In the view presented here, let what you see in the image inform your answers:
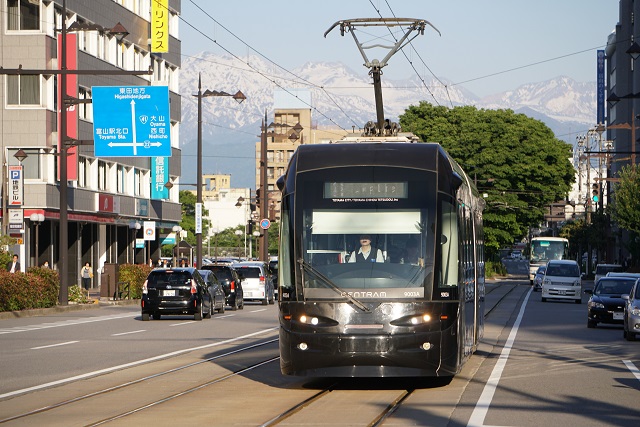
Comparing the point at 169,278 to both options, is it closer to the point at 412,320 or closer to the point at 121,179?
the point at 412,320

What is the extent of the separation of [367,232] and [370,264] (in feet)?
1.46

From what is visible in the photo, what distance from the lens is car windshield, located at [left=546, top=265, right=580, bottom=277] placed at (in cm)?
5647

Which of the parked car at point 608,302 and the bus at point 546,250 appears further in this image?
the bus at point 546,250

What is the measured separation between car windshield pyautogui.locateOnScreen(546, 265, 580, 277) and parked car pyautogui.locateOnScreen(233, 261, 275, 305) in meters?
13.2

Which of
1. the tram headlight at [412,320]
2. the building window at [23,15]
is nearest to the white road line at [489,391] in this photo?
the tram headlight at [412,320]

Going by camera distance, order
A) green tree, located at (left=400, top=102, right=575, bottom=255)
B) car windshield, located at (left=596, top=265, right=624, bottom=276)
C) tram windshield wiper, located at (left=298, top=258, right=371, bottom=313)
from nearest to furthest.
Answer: tram windshield wiper, located at (left=298, top=258, right=371, bottom=313)
car windshield, located at (left=596, top=265, right=624, bottom=276)
green tree, located at (left=400, top=102, right=575, bottom=255)

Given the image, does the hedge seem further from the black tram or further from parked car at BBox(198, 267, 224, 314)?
the black tram

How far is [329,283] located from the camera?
51.9 feet

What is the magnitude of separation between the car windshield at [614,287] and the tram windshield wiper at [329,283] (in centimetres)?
2101

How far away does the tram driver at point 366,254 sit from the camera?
16.0 m

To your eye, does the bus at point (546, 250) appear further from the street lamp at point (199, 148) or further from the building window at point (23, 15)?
the building window at point (23, 15)

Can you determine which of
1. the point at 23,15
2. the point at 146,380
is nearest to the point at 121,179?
the point at 23,15

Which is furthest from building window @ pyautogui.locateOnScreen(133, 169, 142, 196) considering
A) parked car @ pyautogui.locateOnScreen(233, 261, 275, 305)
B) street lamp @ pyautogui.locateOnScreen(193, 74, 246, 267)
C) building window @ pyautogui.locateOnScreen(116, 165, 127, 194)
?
parked car @ pyautogui.locateOnScreen(233, 261, 275, 305)

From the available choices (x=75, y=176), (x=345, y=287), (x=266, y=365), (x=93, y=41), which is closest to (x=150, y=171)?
(x=93, y=41)
